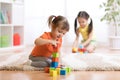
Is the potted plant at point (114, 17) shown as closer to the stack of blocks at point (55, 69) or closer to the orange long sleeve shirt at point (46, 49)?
the orange long sleeve shirt at point (46, 49)

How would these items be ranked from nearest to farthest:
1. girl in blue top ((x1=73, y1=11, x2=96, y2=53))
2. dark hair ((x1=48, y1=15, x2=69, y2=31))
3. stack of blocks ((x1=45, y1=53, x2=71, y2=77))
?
stack of blocks ((x1=45, y1=53, x2=71, y2=77))
dark hair ((x1=48, y1=15, x2=69, y2=31))
girl in blue top ((x1=73, y1=11, x2=96, y2=53))

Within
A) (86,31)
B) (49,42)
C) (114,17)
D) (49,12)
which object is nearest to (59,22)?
(49,42)

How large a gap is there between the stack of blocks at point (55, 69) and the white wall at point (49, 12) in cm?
264

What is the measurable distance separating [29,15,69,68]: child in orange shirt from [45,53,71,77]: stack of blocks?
3.8 inches

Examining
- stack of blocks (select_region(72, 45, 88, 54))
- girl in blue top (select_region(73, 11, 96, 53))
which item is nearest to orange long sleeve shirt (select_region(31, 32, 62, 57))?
stack of blocks (select_region(72, 45, 88, 54))

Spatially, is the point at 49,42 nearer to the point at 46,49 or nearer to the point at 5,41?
the point at 46,49

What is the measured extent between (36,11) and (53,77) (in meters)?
3.03

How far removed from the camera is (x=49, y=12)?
4.86 metres

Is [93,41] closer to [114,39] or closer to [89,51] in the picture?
[89,51]

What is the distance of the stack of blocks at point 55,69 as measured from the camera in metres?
2.02

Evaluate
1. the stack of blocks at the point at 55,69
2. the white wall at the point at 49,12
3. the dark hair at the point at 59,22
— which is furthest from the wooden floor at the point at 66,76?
the white wall at the point at 49,12

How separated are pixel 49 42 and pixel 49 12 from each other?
8.95 feet

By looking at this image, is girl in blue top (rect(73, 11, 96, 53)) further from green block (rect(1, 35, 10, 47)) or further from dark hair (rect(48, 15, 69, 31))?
dark hair (rect(48, 15, 69, 31))

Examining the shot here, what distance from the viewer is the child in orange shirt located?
2236 mm
